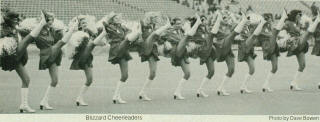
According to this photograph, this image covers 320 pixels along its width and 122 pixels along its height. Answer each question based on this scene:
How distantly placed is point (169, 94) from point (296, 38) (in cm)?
184

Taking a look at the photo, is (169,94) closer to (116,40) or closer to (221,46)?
(221,46)

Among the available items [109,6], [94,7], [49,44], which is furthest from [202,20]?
[94,7]

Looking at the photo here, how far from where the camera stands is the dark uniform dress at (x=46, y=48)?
5840 millimetres

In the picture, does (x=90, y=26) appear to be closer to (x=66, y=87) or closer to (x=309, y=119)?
(x=66, y=87)

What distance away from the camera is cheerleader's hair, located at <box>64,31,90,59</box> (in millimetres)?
6043

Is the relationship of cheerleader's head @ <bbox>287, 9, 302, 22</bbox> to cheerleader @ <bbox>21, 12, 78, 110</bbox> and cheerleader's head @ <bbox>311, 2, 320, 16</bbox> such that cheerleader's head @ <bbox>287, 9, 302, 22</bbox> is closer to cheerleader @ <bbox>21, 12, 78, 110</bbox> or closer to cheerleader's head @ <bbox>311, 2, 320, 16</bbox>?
cheerleader's head @ <bbox>311, 2, 320, 16</bbox>

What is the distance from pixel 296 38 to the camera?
736 centimetres

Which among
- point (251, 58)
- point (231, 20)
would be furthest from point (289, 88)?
point (231, 20)

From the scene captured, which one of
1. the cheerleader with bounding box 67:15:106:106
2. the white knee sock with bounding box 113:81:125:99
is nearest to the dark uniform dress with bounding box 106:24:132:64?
the cheerleader with bounding box 67:15:106:106

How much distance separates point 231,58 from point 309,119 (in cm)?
123

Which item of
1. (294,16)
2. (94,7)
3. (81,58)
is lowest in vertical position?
(81,58)

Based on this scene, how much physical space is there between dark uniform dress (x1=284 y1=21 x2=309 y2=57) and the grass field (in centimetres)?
41

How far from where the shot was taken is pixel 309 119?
6.38 m

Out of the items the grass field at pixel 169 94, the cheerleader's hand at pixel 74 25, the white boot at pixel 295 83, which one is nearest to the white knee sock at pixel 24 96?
the grass field at pixel 169 94
